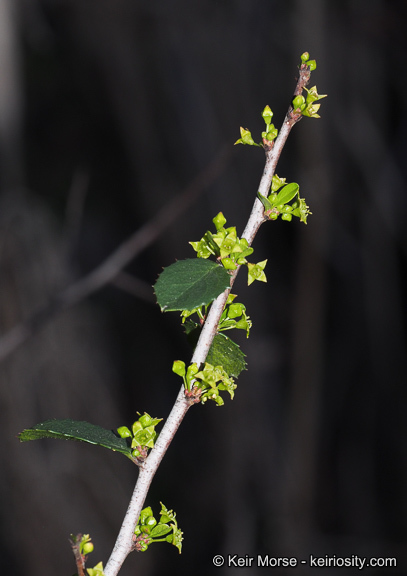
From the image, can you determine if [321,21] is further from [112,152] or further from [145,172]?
[112,152]

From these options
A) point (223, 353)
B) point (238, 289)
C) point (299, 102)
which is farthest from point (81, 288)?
point (299, 102)

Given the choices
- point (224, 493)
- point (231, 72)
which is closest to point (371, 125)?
point (231, 72)

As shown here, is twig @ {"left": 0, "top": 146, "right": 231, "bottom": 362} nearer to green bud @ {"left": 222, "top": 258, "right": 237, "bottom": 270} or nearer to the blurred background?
the blurred background

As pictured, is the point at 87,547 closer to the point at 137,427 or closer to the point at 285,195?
the point at 137,427

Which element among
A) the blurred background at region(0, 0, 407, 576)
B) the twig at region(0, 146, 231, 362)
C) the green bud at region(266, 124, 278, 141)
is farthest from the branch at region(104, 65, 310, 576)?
the blurred background at region(0, 0, 407, 576)

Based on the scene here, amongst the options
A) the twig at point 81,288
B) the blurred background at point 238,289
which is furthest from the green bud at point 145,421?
the blurred background at point 238,289

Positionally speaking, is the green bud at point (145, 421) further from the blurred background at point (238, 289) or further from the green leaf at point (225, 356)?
the blurred background at point (238, 289)

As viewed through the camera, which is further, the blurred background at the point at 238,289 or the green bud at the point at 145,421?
the blurred background at the point at 238,289
